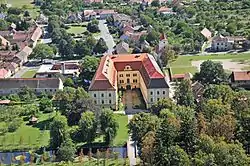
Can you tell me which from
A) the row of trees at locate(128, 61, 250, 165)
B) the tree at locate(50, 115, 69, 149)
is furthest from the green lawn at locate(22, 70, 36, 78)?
the row of trees at locate(128, 61, 250, 165)

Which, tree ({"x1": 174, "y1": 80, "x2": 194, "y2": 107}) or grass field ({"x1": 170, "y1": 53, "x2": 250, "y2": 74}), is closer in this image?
tree ({"x1": 174, "y1": 80, "x2": 194, "y2": 107})

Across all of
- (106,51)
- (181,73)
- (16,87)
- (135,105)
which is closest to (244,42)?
(181,73)

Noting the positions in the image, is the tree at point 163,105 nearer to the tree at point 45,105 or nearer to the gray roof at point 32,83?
the tree at point 45,105

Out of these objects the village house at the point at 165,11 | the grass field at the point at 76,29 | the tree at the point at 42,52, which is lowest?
the tree at the point at 42,52

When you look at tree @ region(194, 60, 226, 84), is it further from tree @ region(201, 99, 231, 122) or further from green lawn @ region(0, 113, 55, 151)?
green lawn @ region(0, 113, 55, 151)

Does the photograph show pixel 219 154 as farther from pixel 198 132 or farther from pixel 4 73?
pixel 4 73

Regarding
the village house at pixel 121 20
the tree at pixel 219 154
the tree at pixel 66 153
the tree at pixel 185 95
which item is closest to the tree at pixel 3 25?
the village house at pixel 121 20

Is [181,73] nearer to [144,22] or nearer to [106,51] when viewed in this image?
[106,51]
